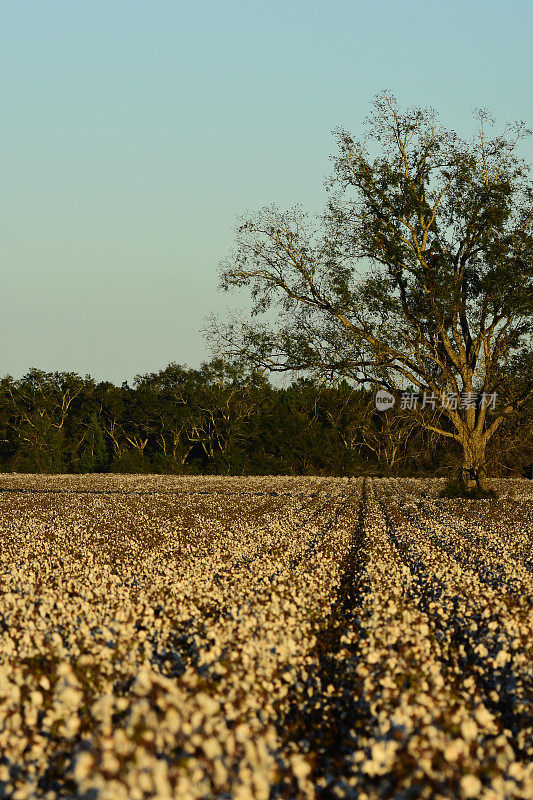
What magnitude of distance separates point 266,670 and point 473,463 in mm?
32285

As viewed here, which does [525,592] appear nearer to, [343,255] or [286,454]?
[343,255]

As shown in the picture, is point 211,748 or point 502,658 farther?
point 502,658

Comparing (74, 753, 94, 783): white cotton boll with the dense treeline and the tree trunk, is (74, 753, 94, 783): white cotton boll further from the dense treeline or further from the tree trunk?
the dense treeline

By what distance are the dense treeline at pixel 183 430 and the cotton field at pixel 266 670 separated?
6499cm

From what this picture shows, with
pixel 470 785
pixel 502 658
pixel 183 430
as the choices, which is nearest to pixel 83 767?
pixel 470 785

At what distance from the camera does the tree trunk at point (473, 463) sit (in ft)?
125

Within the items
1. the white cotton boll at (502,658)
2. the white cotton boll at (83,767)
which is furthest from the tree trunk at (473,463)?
the white cotton boll at (83,767)

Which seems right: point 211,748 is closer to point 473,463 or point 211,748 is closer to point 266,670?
point 266,670

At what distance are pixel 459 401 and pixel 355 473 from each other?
4775cm

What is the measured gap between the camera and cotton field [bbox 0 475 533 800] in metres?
5.03

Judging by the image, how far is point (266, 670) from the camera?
7.64 metres

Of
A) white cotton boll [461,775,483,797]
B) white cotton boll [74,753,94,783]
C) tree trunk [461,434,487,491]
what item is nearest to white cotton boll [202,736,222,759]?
white cotton boll [74,753,94,783]

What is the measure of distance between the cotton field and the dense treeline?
65.0m

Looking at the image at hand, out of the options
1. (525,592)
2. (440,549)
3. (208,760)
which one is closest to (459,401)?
(440,549)
